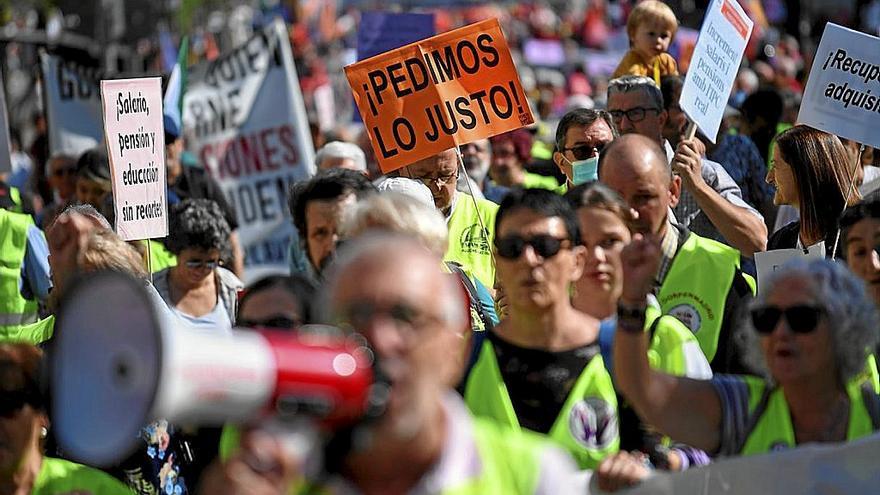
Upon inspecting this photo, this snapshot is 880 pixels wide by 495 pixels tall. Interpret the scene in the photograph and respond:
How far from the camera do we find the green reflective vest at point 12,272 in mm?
7594

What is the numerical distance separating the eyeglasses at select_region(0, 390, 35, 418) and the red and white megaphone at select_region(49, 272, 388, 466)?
4.01 ft

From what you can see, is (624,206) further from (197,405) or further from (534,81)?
(534,81)

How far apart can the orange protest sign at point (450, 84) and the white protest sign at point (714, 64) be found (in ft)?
2.31

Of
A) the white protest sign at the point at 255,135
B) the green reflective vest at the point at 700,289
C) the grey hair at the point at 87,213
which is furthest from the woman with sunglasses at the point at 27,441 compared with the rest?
the white protest sign at the point at 255,135

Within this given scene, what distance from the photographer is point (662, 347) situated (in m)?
4.38

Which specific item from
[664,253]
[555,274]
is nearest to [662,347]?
[555,274]

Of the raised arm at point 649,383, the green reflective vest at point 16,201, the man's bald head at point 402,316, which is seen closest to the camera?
the man's bald head at point 402,316

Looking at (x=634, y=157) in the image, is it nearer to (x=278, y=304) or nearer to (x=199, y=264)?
(x=278, y=304)

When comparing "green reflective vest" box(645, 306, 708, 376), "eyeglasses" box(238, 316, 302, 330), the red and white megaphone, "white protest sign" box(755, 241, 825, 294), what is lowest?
"white protest sign" box(755, 241, 825, 294)

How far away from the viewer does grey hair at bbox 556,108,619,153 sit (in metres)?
6.86

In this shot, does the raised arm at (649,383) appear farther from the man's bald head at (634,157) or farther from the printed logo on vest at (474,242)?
the printed logo on vest at (474,242)

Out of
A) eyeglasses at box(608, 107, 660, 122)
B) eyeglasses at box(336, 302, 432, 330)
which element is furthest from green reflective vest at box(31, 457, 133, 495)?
eyeglasses at box(608, 107, 660, 122)

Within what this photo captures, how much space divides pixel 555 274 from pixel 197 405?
191 centimetres

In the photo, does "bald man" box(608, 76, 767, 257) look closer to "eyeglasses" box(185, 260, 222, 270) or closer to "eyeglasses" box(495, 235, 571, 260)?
"eyeglasses" box(185, 260, 222, 270)
